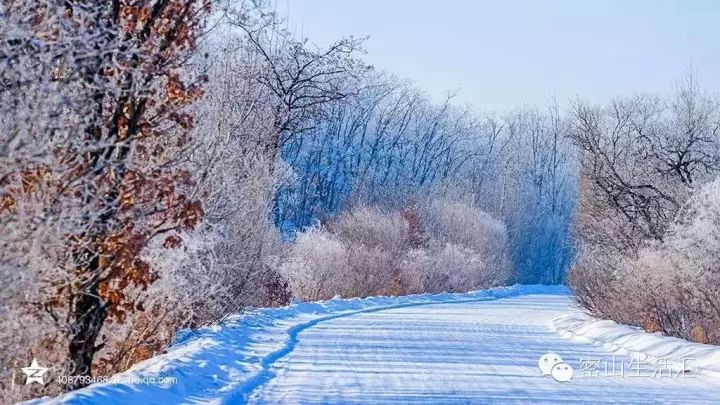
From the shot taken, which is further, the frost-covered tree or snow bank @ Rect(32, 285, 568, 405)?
snow bank @ Rect(32, 285, 568, 405)

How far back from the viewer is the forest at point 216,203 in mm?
8945

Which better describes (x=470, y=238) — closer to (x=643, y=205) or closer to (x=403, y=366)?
(x=643, y=205)

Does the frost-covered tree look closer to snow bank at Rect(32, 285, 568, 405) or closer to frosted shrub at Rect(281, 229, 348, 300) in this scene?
snow bank at Rect(32, 285, 568, 405)

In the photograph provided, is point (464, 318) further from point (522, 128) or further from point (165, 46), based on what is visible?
point (522, 128)

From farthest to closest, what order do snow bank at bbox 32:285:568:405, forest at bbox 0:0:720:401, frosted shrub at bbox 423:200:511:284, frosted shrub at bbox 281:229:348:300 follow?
frosted shrub at bbox 423:200:511:284, frosted shrub at bbox 281:229:348:300, snow bank at bbox 32:285:568:405, forest at bbox 0:0:720:401

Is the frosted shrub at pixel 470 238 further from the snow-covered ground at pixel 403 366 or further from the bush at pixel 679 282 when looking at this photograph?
the snow-covered ground at pixel 403 366

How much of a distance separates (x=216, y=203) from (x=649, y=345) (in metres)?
10.3

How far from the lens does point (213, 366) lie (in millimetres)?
15156

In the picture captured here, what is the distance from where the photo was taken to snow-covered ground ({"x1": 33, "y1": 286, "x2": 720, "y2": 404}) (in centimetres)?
1311

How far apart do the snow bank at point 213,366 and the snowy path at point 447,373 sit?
1.14 feet

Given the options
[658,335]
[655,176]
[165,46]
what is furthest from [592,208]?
[165,46]

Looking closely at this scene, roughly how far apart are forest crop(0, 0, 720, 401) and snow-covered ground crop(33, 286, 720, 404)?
1022mm
